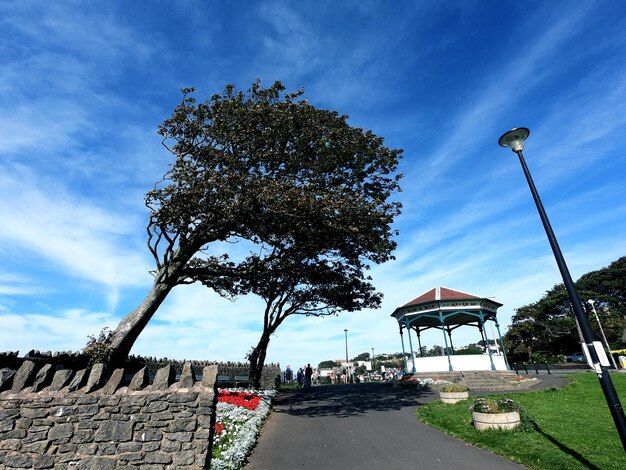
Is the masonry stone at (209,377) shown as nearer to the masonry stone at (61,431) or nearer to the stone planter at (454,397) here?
the masonry stone at (61,431)

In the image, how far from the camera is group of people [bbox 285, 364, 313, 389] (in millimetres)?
28531

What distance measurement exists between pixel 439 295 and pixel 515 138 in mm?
21207

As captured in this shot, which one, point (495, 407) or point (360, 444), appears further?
point (495, 407)

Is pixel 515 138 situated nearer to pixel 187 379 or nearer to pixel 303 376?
pixel 187 379

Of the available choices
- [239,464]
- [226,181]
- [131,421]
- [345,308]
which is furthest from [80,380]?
[345,308]

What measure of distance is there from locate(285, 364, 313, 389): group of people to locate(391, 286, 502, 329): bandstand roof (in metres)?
8.92

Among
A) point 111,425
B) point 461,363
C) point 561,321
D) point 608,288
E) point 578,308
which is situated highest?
point 608,288

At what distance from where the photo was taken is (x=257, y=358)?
21.1 m

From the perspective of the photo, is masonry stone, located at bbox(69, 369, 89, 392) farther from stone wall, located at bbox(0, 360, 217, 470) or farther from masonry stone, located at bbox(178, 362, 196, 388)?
masonry stone, located at bbox(178, 362, 196, 388)

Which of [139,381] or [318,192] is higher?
[318,192]

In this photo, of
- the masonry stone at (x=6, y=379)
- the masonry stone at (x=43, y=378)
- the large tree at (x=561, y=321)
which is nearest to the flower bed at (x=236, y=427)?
the masonry stone at (x=43, y=378)

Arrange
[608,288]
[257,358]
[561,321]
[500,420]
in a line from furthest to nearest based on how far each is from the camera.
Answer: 1. [608,288]
2. [561,321]
3. [257,358]
4. [500,420]

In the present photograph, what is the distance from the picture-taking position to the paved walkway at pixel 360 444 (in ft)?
24.2

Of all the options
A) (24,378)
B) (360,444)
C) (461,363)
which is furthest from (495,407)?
(461,363)
